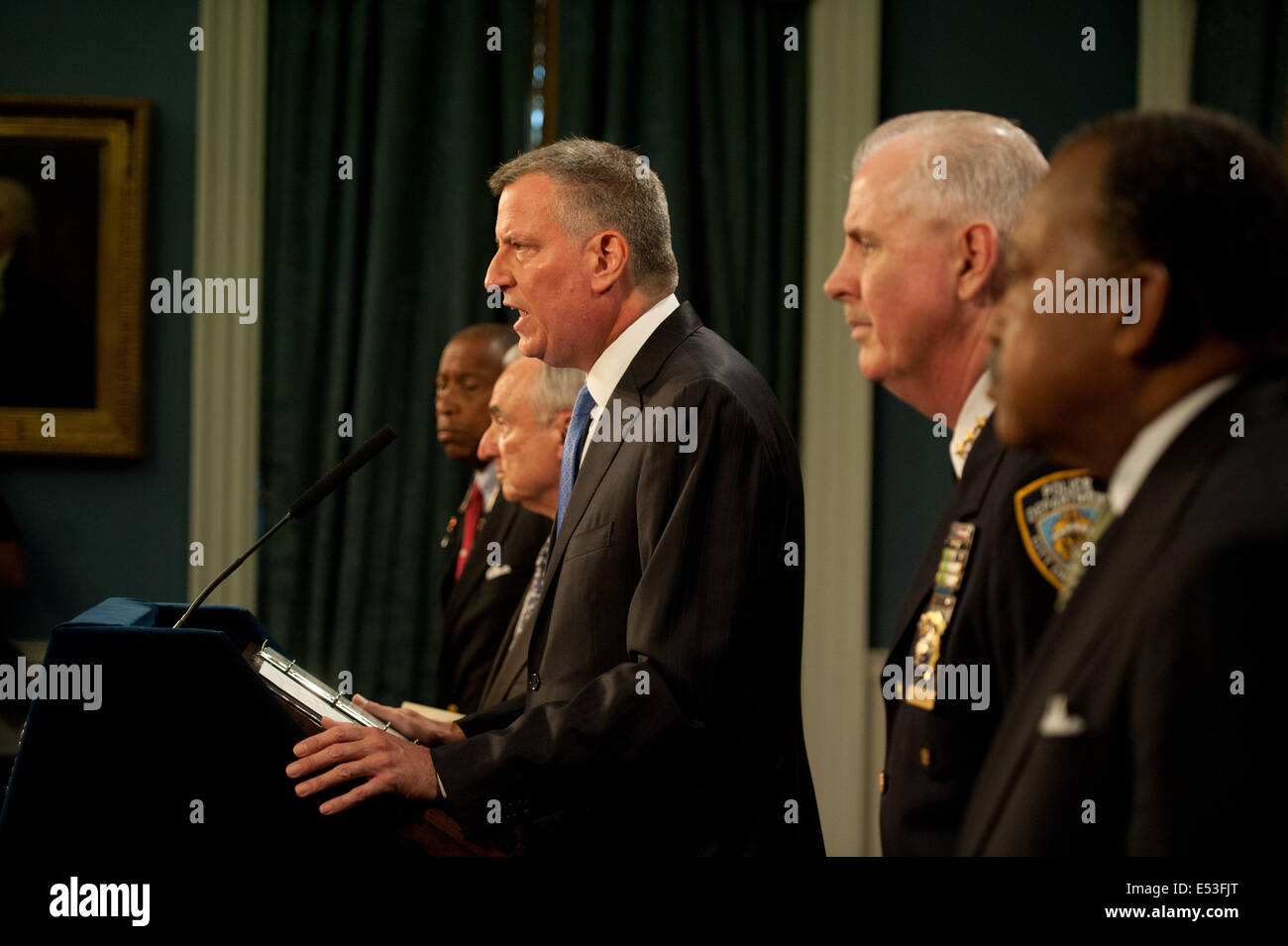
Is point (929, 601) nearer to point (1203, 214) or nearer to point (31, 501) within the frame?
point (1203, 214)

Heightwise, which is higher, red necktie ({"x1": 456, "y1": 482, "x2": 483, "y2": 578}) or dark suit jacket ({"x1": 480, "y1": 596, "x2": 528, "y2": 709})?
red necktie ({"x1": 456, "y1": 482, "x2": 483, "y2": 578})

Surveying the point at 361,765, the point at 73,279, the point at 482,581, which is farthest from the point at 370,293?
the point at 361,765

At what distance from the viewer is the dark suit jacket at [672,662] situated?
4.59ft

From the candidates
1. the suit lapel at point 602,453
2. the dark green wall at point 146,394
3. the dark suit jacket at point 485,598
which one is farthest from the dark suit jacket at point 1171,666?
the dark green wall at point 146,394

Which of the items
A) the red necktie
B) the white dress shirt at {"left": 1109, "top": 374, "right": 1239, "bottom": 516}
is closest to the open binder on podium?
the white dress shirt at {"left": 1109, "top": 374, "right": 1239, "bottom": 516}

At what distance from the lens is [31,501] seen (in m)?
3.67

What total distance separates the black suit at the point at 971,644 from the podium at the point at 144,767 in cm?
58

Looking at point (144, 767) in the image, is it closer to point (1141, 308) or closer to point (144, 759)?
point (144, 759)

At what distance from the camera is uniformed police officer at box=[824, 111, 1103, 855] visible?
1.01 meters

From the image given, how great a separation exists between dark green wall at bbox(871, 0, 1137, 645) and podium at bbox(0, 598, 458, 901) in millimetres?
2883

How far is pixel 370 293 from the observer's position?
378 centimetres

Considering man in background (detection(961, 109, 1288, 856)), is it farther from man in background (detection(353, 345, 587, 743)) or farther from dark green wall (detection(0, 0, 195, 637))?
dark green wall (detection(0, 0, 195, 637))

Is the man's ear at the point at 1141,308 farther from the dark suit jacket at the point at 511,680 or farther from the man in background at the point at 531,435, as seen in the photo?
the man in background at the point at 531,435

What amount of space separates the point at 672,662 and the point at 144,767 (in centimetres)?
57
